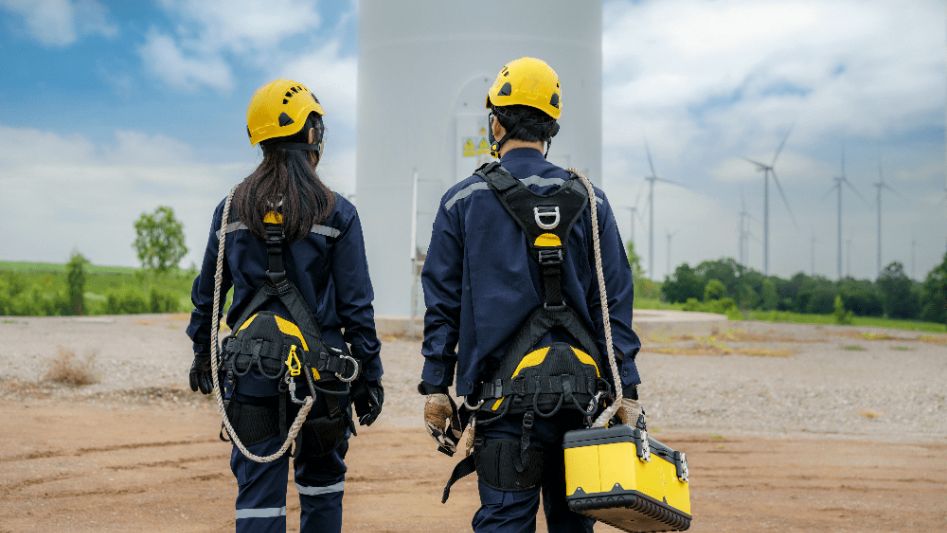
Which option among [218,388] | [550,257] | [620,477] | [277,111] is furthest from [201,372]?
[620,477]

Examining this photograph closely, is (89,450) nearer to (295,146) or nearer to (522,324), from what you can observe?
(295,146)

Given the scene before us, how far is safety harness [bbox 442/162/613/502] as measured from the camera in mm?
3404

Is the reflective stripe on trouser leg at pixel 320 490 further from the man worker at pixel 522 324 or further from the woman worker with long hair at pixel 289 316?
the man worker at pixel 522 324

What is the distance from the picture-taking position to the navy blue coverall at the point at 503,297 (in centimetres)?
346

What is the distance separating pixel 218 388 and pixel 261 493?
1.58 ft

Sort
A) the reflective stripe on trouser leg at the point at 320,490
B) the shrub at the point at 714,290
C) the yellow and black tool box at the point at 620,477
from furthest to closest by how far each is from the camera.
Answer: the shrub at the point at 714,290
the reflective stripe on trouser leg at the point at 320,490
the yellow and black tool box at the point at 620,477

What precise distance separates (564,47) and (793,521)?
46.7ft

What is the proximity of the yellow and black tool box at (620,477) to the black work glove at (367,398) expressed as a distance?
1130 millimetres

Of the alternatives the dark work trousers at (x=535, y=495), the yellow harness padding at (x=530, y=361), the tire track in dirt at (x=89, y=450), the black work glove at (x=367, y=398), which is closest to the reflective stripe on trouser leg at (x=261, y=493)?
the black work glove at (x=367, y=398)

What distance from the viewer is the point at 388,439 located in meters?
9.58

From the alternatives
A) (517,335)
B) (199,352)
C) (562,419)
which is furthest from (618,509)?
(199,352)

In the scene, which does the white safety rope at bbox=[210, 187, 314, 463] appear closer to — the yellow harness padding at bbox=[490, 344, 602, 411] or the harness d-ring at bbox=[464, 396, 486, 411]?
the harness d-ring at bbox=[464, 396, 486, 411]

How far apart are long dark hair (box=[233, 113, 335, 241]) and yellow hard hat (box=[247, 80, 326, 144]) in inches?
1.7

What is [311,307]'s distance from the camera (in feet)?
13.2
